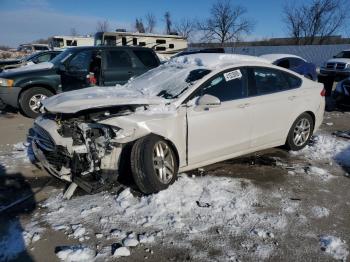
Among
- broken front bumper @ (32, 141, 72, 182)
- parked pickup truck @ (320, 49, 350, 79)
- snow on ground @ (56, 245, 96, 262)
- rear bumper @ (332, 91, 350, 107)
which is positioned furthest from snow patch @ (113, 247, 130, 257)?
parked pickup truck @ (320, 49, 350, 79)

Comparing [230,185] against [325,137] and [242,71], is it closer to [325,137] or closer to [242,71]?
[242,71]

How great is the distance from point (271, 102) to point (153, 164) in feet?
7.47

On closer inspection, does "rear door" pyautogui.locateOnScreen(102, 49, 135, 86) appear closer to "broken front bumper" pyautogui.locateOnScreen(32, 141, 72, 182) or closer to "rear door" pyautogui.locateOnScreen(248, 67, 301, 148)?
"rear door" pyautogui.locateOnScreen(248, 67, 301, 148)

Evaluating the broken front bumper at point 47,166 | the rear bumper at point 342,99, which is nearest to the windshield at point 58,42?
the rear bumper at point 342,99

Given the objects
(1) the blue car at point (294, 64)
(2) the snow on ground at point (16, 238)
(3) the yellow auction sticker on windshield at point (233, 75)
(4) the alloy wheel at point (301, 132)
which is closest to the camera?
(2) the snow on ground at point (16, 238)

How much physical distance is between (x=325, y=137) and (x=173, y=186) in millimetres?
4032

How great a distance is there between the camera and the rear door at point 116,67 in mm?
9328

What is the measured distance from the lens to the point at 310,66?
13680mm

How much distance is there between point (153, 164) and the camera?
4344 millimetres

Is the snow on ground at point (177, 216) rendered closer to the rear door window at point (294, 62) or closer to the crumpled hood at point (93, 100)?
the crumpled hood at point (93, 100)

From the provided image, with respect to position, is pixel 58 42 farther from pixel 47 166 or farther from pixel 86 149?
pixel 86 149

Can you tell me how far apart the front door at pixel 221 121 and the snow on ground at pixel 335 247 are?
182cm

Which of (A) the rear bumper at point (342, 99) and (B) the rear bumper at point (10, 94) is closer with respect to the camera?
(B) the rear bumper at point (10, 94)

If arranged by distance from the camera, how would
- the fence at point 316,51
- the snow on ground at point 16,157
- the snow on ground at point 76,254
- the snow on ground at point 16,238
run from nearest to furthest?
the snow on ground at point 76,254 < the snow on ground at point 16,238 < the snow on ground at point 16,157 < the fence at point 316,51
